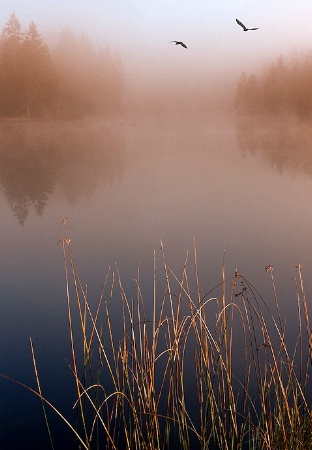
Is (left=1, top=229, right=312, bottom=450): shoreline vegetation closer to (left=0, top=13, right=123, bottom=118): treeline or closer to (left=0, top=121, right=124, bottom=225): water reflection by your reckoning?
(left=0, top=121, right=124, bottom=225): water reflection

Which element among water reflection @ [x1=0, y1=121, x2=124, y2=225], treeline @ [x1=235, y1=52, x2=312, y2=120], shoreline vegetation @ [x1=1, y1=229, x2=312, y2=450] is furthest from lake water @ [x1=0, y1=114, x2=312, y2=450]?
treeline @ [x1=235, y1=52, x2=312, y2=120]

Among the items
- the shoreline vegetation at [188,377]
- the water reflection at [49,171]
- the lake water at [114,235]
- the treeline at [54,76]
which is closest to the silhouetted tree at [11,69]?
the treeline at [54,76]

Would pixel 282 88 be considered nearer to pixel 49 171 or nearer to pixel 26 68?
pixel 26 68

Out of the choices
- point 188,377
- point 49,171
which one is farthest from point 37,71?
point 188,377

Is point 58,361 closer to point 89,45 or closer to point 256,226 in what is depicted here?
point 256,226

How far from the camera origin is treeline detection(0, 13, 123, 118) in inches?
1123

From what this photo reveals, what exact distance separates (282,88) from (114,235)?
138 feet

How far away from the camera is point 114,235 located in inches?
250

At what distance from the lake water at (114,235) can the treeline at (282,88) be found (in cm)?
3145

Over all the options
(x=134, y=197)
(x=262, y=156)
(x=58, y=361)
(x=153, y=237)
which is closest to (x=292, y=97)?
(x=262, y=156)

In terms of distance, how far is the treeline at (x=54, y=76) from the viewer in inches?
1123

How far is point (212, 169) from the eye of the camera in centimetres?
1302

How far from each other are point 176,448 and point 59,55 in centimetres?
4068

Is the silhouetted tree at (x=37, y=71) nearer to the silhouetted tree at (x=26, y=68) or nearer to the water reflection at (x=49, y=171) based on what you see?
the silhouetted tree at (x=26, y=68)
